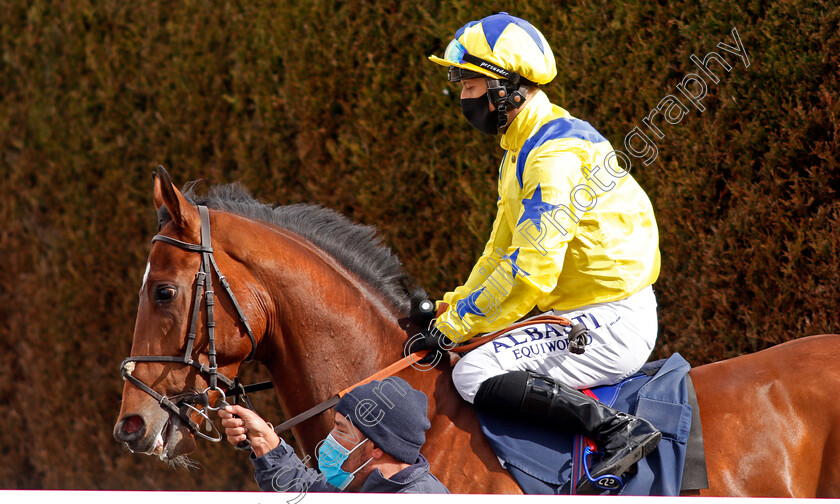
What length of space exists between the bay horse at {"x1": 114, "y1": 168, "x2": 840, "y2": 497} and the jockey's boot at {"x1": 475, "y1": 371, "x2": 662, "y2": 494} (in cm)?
20

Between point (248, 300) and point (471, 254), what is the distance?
190 cm

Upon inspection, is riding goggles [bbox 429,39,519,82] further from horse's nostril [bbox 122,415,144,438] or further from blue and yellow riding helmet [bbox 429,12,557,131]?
horse's nostril [bbox 122,415,144,438]

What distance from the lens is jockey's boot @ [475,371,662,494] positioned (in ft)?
7.25

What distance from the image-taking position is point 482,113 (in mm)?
2619

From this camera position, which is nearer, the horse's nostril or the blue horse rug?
the blue horse rug

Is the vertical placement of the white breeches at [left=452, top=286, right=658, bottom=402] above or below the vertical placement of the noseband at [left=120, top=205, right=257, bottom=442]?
above

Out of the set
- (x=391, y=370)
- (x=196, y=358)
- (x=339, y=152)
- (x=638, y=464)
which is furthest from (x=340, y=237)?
(x=339, y=152)

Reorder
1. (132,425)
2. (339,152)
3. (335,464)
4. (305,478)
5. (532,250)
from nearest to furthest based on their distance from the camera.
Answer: (305,478) → (335,464) → (532,250) → (132,425) → (339,152)

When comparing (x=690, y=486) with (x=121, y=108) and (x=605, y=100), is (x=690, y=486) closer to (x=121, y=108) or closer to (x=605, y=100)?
(x=605, y=100)

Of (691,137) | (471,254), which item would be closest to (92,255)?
(471,254)

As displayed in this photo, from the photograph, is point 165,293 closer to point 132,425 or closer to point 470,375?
point 132,425

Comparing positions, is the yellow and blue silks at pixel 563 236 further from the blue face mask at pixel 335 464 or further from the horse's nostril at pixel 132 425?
the horse's nostril at pixel 132 425

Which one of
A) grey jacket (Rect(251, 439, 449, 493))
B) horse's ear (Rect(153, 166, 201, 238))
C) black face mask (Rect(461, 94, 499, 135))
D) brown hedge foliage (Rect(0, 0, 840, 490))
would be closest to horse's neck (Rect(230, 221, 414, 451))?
horse's ear (Rect(153, 166, 201, 238))

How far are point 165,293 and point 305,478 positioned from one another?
83 centimetres
